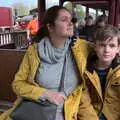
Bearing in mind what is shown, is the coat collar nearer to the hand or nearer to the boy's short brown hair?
the boy's short brown hair

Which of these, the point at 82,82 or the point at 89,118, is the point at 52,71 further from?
the point at 89,118

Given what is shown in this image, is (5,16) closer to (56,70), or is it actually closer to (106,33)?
(56,70)

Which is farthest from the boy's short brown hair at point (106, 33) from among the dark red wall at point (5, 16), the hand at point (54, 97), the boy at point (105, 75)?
the dark red wall at point (5, 16)

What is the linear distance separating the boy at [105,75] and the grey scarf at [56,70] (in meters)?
0.11

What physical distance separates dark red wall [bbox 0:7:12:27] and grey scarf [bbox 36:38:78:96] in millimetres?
12293

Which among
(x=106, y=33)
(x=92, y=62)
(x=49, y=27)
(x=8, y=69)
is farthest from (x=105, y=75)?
(x=8, y=69)

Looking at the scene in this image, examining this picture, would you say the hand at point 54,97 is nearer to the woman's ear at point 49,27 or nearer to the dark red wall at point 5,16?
the woman's ear at point 49,27

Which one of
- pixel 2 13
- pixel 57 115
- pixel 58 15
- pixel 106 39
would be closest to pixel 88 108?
pixel 57 115

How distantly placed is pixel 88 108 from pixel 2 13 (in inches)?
518

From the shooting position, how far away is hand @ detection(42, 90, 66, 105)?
215cm

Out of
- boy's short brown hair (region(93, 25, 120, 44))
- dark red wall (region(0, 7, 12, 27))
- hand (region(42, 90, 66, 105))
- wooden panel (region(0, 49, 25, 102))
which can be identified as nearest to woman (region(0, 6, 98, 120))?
hand (region(42, 90, 66, 105))

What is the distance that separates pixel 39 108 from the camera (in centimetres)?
214

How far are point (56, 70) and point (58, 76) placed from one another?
4cm

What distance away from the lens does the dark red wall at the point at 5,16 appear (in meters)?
14.6
